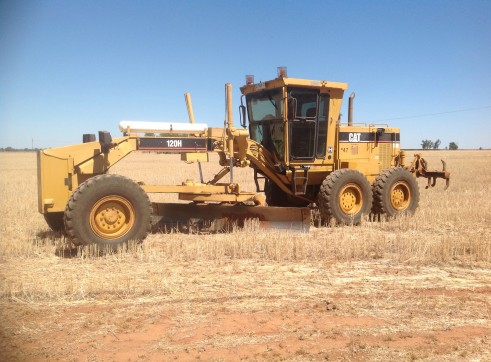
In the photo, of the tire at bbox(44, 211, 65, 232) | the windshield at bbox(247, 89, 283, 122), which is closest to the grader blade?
the tire at bbox(44, 211, 65, 232)

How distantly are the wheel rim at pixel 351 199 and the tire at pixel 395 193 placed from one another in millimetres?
628

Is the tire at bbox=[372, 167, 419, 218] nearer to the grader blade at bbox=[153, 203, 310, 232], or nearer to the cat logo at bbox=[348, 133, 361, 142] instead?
the cat logo at bbox=[348, 133, 361, 142]

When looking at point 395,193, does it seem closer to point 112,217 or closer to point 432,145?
point 112,217

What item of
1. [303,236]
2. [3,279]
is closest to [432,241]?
[303,236]

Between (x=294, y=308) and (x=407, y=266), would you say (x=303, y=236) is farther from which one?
(x=294, y=308)

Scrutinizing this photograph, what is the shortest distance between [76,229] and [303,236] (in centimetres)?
364

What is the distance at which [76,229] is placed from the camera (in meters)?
6.68

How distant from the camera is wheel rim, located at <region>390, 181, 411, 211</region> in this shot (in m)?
10.5

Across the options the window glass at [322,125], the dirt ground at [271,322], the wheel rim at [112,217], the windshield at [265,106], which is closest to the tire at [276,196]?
the window glass at [322,125]

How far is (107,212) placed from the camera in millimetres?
7055

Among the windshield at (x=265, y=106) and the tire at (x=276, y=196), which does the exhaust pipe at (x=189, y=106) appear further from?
the tire at (x=276, y=196)

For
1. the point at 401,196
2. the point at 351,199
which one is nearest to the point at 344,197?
the point at 351,199

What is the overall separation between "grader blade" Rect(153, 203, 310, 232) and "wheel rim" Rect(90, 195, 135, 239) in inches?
53.7

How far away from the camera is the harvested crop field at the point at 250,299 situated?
3.70m
